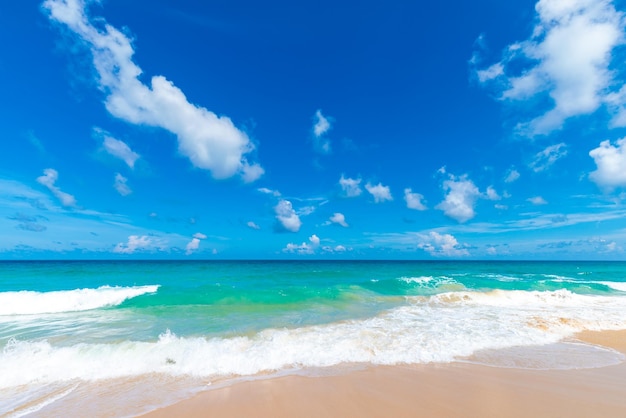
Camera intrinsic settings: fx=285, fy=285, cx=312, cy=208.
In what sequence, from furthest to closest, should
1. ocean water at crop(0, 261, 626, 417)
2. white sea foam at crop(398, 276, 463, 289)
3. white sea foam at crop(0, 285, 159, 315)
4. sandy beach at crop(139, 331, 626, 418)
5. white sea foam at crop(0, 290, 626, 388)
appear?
white sea foam at crop(398, 276, 463, 289) < white sea foam at crop(0, 285, 159, 315) < white sea foam at crop(0, 290, 626, 388) < ocean water at crop(0, 261, 626, 417) < sandy beach at crop(139, 331, 626, 418)

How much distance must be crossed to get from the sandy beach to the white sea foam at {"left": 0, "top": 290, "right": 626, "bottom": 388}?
2.56 ft

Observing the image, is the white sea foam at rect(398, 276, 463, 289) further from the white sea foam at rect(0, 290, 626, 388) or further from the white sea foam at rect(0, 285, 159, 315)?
the white sea foam at rect(0, 285, 159, 315)

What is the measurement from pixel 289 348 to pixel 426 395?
3.44 metres

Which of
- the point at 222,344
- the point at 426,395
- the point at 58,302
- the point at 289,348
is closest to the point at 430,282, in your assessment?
the point at 289,348

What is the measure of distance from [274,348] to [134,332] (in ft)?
17.5

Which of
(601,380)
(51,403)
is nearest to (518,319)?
(601,380)

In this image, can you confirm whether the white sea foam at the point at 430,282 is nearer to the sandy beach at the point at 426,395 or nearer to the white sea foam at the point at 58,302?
the sandy beach at the point at 426,395

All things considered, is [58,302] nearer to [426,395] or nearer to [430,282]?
[426,395]

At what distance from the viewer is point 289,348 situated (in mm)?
7168

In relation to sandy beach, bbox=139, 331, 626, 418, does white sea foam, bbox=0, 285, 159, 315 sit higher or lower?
higher

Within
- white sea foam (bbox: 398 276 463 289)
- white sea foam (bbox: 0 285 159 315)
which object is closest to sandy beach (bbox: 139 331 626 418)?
white sea foam (bbox: 0 285 159 315)

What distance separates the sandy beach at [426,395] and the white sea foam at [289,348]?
2.56 feet

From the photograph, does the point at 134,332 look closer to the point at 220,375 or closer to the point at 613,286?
the point at 220,375

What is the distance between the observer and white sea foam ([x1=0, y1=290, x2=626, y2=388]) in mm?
6098
